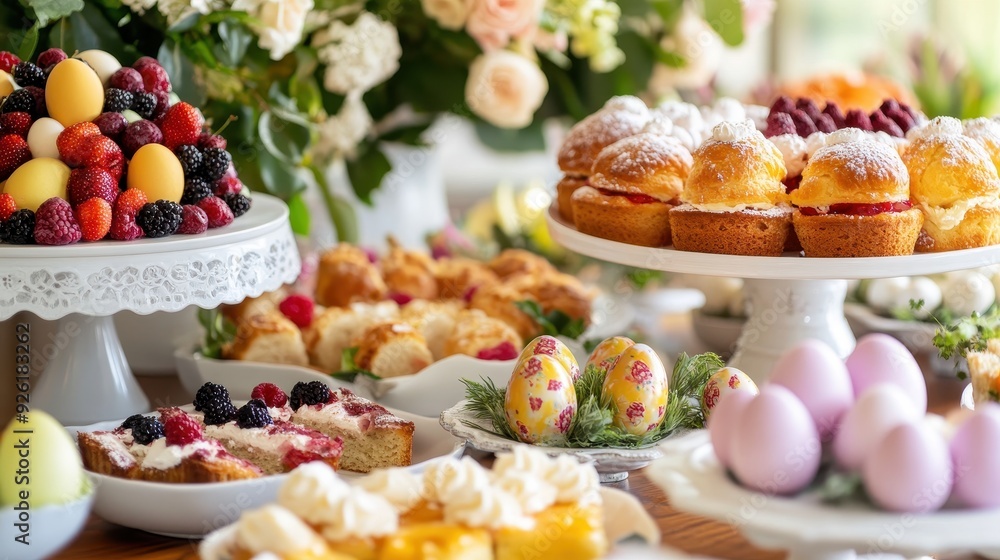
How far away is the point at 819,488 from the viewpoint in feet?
2.91

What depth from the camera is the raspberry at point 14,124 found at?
52.1 inches

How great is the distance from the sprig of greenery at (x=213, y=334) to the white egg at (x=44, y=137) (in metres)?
0.47

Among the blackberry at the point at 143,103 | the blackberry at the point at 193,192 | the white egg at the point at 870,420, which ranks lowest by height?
the white egg at the point at 870,420

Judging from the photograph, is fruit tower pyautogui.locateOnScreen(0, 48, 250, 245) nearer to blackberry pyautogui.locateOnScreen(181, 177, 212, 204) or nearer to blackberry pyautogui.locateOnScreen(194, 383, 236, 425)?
blackberry pyautogui.locateOnScreen(181, 177, 212, 204)

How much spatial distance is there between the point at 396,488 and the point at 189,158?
24.3 inches

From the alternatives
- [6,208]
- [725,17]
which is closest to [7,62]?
[6,208]

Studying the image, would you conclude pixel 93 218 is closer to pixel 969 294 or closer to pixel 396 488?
pixel 396 488

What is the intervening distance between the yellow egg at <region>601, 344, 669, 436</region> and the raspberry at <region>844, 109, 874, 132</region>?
626 millimetres

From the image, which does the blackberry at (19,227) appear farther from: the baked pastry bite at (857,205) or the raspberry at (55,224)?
the baked pastry bite at (857,205)

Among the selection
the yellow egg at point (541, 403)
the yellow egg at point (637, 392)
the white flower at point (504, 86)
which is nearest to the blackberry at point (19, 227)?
the yellow egg at point (541, 403)

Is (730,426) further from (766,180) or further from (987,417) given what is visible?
(766,180)

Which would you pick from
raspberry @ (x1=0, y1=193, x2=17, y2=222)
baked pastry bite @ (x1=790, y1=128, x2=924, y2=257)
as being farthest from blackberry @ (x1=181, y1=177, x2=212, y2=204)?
baked pastry bite @ (x1=790, y1=128, x2=924, y2=257)

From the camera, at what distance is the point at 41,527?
1.00 meters

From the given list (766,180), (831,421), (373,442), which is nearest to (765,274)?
(766,180)
